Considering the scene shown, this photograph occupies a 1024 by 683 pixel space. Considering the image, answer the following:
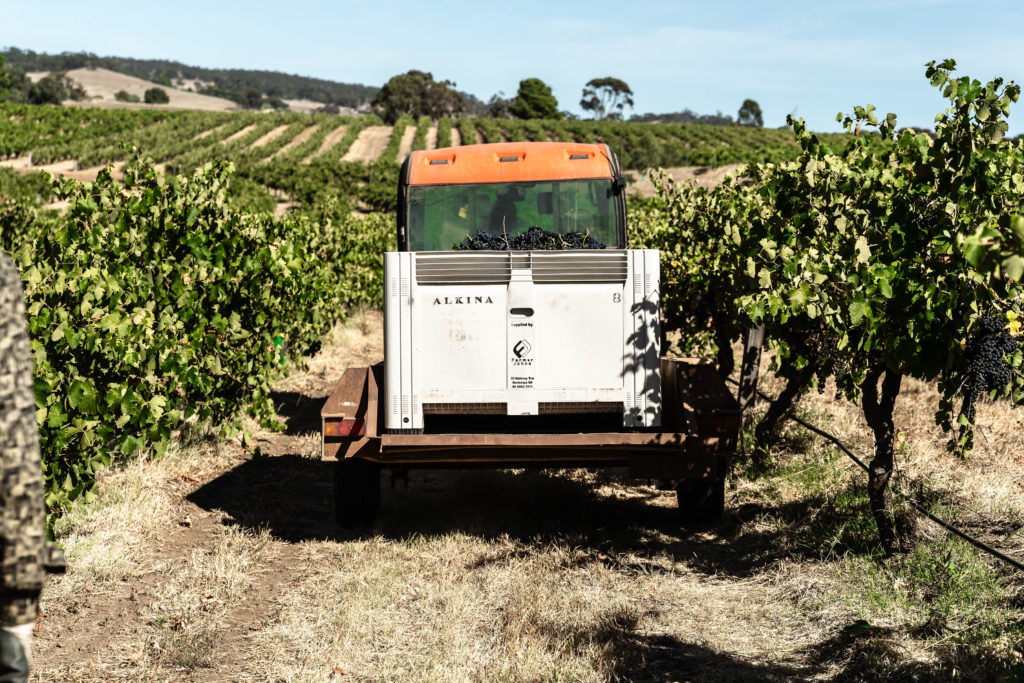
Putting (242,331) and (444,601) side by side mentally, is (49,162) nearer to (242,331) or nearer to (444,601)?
(242,331)

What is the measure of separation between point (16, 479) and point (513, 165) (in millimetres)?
6484

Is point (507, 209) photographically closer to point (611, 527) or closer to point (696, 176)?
point (611, 527)

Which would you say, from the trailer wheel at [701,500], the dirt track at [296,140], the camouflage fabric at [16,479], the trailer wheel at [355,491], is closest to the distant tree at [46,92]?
the dirt track at [296,140]

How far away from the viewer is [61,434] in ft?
20.3

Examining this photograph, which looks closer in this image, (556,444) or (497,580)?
(497,580)

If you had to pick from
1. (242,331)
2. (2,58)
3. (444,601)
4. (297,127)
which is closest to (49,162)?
(297,127)

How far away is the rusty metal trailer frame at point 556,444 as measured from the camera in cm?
639

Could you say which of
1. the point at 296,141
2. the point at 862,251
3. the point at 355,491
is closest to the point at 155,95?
the point at 296,141

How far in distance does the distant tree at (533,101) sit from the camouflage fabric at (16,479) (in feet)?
455

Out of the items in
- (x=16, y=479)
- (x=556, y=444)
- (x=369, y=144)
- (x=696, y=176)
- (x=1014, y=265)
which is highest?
(x=369, y=144)

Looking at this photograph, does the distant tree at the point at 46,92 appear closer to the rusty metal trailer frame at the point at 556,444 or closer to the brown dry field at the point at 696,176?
the brown dry field at the point at 696,176

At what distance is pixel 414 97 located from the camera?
390ft

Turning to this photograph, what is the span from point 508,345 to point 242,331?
431cm

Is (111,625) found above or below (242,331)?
below
